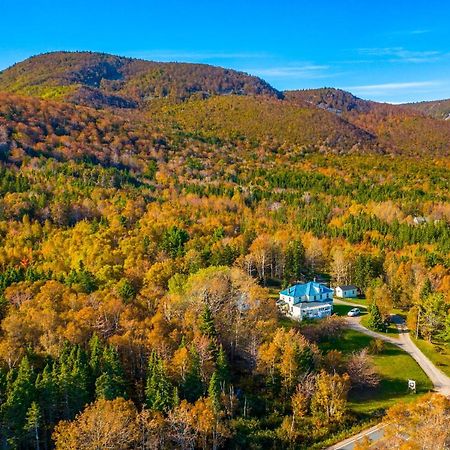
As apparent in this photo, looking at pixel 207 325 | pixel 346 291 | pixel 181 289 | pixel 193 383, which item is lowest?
pixel 346 291

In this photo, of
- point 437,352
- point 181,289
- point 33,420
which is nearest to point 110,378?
point 33,420

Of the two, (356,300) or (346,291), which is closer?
(356,300)

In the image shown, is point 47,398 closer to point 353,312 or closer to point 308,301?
point 308,301

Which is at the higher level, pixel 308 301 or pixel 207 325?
pixel 207 325

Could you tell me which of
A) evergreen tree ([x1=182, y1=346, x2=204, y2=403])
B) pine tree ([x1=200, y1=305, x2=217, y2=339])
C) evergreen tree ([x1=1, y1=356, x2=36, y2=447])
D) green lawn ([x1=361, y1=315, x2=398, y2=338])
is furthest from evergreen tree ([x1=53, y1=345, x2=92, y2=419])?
green lawn ([x1=361, y1=315, x2=398, y2=338])

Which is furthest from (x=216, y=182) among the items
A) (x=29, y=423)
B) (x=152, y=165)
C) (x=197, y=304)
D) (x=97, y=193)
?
(x=29, y=423)

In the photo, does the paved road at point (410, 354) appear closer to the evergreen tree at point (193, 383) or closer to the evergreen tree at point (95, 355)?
the evergreen tree at point (193, 383)

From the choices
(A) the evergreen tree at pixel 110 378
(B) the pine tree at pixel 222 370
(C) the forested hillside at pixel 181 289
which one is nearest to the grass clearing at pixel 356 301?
(C) the forested hillside at pixel 181 289
